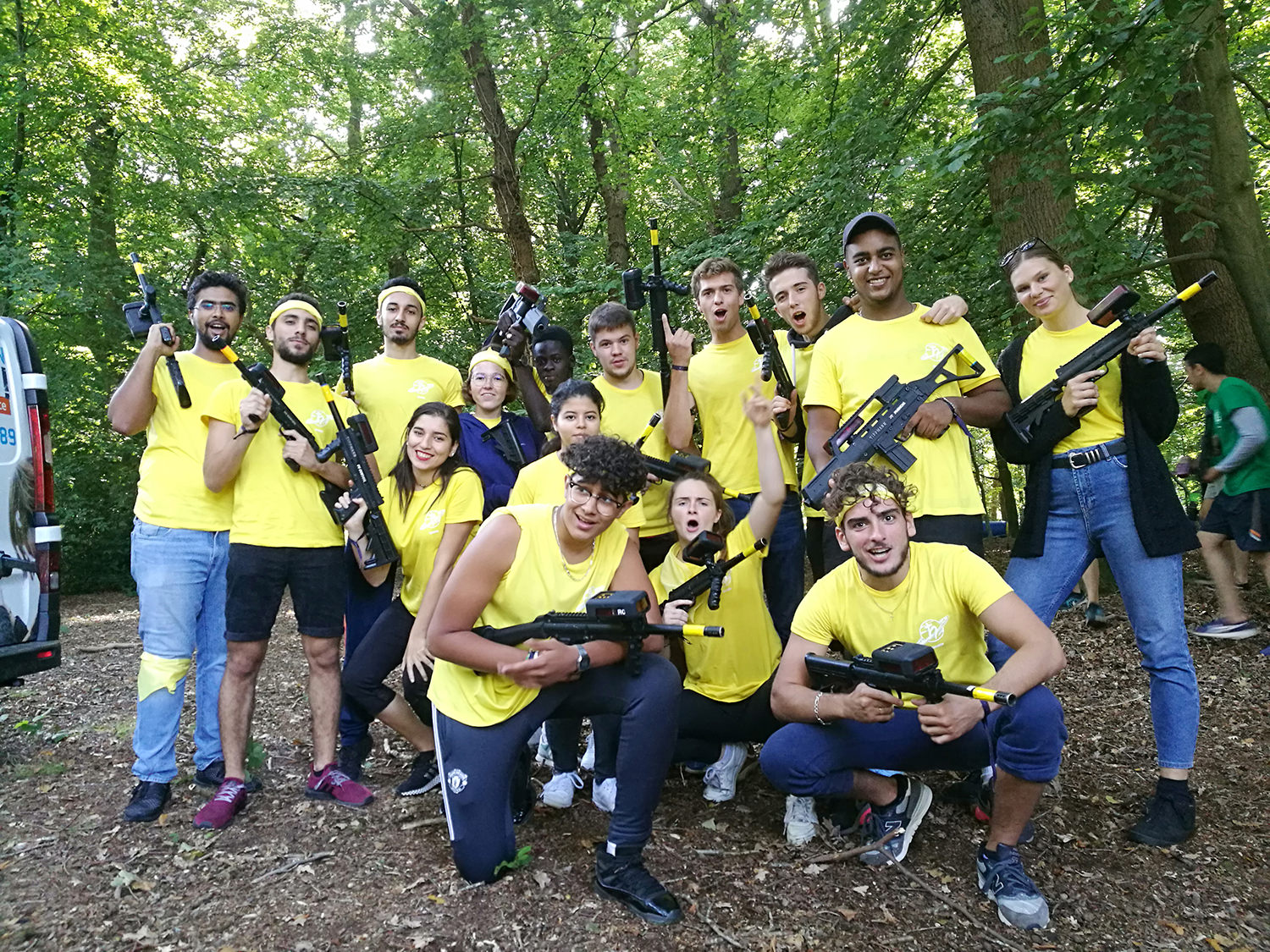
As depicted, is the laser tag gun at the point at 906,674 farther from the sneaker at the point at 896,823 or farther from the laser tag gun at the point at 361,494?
the laser tag gun at the point at 361,494

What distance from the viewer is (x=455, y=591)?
3.05 m

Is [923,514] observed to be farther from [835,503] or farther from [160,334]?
[160,334]

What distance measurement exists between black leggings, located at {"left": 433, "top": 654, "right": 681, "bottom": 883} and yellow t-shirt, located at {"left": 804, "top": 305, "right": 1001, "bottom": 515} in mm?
1372

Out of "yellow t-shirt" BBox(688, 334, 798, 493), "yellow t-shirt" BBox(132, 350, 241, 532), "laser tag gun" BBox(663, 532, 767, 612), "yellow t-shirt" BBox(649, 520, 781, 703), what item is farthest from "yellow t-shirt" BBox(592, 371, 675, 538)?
"yellow t-shirt" BBox(132, 350, 241, 532)

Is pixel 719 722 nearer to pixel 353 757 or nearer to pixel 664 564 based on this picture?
pixel 664 564

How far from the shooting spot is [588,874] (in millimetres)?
3141

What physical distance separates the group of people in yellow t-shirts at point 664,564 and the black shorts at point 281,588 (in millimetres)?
15

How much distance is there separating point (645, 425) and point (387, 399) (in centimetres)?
144

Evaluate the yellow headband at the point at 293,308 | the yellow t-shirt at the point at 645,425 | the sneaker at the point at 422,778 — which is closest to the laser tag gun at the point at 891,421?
the yellow t-shirt at the point at 645,425

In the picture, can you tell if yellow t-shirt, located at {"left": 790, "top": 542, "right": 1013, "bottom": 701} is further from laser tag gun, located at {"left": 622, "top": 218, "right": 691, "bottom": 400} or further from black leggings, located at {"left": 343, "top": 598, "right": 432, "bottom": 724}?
black leggings, located at {"left": 343, "top": 598, "right": 432, "bottom": 724}

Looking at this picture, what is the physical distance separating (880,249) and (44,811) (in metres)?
4.65

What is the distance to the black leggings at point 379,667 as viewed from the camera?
3903 millimetres

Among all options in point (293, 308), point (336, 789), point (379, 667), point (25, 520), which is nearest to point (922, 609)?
point (379, 667)

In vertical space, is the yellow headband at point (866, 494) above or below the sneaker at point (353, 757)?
above
